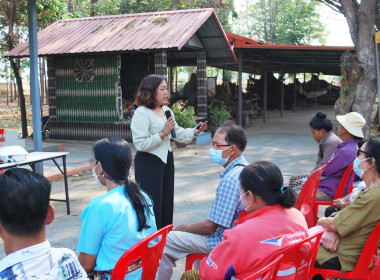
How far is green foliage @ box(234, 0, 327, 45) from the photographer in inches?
1321

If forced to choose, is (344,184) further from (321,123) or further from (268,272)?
(268,272)

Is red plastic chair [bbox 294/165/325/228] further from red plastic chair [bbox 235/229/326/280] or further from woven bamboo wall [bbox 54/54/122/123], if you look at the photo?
woven bamboo wall [bbox 54/54/122/123]

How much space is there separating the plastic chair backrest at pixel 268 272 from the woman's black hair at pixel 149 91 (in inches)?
88.5

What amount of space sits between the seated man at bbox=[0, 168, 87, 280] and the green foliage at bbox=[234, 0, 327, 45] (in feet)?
107

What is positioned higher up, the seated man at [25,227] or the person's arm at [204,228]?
the seated man at [25,227]

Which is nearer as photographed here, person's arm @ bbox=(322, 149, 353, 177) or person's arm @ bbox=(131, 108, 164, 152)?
person's arm @ bbox=(131, 108, 164, 152)

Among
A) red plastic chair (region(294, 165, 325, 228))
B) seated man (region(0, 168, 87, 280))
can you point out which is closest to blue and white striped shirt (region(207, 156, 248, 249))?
red plastic chair (region(294, 165, 325, 228))

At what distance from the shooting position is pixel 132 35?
11.3 meters

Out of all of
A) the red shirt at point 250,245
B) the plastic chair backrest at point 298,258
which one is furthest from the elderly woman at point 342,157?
the red shirt at point 250,245

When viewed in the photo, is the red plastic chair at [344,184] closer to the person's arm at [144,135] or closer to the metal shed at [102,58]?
the person's arm at [144,135]

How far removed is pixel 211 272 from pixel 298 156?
27.2 feet

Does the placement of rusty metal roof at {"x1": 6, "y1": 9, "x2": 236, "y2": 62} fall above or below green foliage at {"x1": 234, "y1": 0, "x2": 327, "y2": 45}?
below

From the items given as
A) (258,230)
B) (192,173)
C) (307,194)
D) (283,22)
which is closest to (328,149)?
(307,194)

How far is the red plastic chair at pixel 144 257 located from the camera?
1929mm
